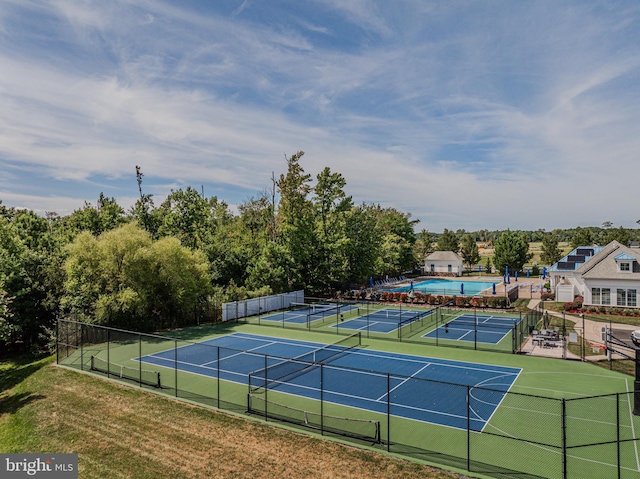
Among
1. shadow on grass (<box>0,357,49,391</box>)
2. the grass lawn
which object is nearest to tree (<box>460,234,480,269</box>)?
shadow on grass (<box>0,357,49,391</box>)

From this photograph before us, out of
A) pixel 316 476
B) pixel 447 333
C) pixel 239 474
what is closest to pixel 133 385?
pixel 239 474

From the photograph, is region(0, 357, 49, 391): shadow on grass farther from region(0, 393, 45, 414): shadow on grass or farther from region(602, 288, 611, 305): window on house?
region(602, 288, 611, 305): window on house

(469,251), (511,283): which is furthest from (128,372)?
(469,251)

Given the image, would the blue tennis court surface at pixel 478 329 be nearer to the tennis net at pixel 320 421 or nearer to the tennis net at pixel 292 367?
the tennis net at pixel 292 367

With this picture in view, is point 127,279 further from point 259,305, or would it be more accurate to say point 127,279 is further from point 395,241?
point 395,241

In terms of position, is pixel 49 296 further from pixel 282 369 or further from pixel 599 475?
pixel 599 475

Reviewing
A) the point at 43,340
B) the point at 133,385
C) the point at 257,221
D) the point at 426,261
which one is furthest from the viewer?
the point at 426,261
